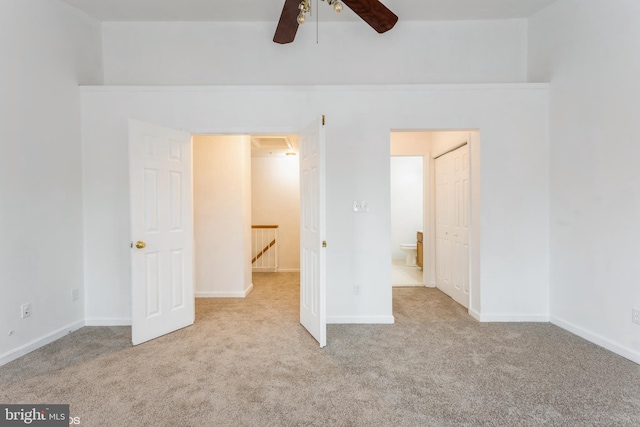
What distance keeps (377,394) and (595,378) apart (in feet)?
5.40

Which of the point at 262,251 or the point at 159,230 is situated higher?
the point at 159,230

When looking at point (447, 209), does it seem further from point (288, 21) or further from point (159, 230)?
point (159, 230)

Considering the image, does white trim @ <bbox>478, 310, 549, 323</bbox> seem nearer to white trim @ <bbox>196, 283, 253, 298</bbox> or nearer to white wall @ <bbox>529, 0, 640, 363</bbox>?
white wall @ <bbox>529, 0, 640, 363</bbox>

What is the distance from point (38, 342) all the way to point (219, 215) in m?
2.34

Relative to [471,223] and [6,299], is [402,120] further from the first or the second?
[6,299]

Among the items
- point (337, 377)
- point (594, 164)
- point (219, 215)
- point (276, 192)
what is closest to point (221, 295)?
point (219, 215)

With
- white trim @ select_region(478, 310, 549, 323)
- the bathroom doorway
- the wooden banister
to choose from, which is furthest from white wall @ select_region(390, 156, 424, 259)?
white trim @ select_region(478, 310, 549, 323)

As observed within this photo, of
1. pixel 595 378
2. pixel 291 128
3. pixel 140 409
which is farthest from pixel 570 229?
pixel 140 409

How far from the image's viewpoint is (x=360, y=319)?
3.31m

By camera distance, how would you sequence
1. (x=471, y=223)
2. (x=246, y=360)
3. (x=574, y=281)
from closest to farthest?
(x=246, y=360) < (x=574, y=281) < (x=471, y=223)

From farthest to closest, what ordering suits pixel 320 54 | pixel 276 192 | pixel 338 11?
pixel 276 192, pixel 320 54, pixel 338 11

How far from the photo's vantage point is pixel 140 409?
6.22 ft

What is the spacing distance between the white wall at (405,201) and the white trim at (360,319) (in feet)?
15.3

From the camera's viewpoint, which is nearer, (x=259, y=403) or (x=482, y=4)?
(x=259, y=403)
